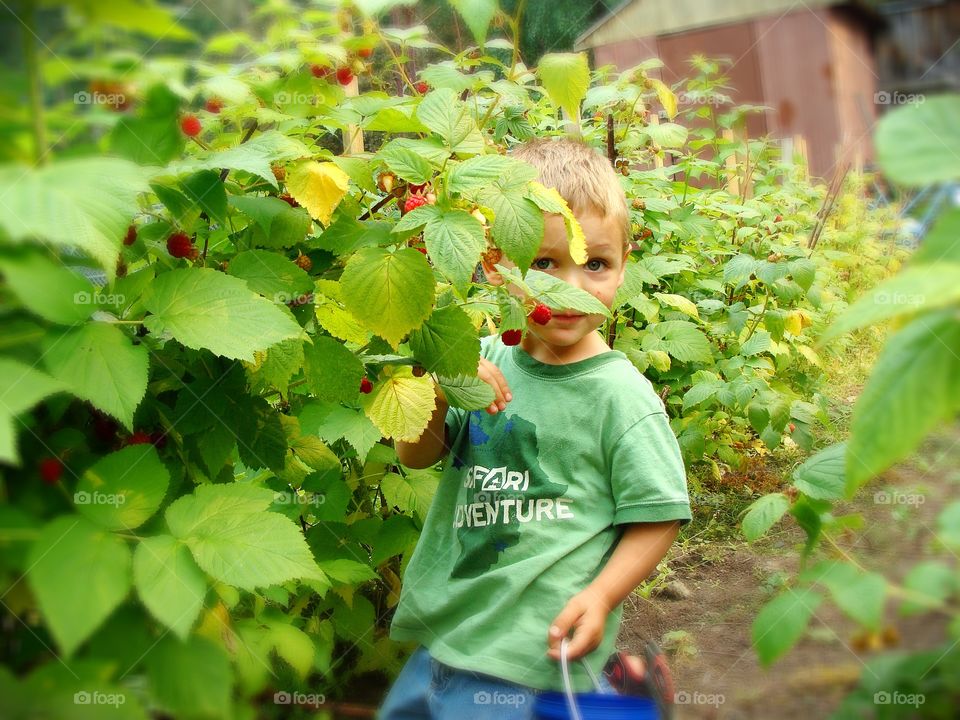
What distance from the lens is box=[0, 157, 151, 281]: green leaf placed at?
1.73ft

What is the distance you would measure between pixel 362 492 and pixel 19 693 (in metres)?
1.30

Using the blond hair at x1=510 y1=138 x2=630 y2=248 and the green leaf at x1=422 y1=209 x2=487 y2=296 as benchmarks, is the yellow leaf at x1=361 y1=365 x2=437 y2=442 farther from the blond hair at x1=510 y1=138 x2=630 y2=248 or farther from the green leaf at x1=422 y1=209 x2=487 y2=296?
the blond hair at x1=510 y1=138 x2=630 y2=248

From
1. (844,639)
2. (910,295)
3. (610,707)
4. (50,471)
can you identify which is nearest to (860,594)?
(844,639)

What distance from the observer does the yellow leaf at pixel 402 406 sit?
1.15m

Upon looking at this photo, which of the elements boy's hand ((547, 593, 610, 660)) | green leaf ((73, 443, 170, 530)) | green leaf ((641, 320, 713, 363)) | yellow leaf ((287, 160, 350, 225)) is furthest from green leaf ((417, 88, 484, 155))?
green leaf ((641, 320, 713, 363))

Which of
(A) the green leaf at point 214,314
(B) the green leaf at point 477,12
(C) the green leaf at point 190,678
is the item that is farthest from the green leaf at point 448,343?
(C) the green leaf at point 190,678

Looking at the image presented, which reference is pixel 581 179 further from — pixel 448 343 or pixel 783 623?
pixel 783 623

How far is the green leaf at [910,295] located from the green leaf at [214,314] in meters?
0.62

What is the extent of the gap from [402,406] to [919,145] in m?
0.77

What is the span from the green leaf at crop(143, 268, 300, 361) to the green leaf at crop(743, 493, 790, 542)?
25.4 inches

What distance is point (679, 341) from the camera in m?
2.59

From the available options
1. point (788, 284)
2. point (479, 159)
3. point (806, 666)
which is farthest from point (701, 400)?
point (806, 666)

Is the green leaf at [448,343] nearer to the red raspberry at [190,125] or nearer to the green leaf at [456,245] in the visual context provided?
the green leaf at [456,245]

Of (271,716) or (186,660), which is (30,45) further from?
(271,716)
